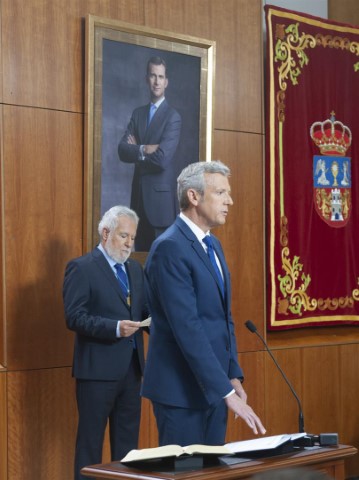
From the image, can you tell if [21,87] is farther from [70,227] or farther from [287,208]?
[287,208]

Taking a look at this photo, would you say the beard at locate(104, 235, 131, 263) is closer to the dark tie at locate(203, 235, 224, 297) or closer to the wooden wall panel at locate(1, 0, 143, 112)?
the wooden wall panel at locate(1, 0, 143, 112)

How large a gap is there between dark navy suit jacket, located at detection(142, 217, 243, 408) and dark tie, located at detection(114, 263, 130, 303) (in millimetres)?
1229

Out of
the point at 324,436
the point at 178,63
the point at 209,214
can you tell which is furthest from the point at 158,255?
the point at 178,63

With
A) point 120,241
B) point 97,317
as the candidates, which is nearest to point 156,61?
point 120,241

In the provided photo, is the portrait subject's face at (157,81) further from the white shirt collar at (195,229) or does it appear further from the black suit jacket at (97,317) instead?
the white shirt collar at (195,229)

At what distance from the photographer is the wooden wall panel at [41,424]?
5.02 m

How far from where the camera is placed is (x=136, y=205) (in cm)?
564

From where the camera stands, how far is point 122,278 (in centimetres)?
487

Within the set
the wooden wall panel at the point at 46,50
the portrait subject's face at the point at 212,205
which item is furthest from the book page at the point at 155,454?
the wooden wall panel at the point at 46,50

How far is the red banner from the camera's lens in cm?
646

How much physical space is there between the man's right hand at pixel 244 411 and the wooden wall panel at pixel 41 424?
196 cm

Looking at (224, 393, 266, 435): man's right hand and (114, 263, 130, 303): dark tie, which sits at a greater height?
(114, 263, 130, 303): dark tie

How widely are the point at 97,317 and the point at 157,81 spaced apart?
1781mm

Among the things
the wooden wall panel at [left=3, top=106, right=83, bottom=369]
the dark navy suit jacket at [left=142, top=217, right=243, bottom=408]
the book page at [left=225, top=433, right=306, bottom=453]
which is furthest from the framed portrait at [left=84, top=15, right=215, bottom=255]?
the book page at [left=225, top=433, right=306, bottom=453]
